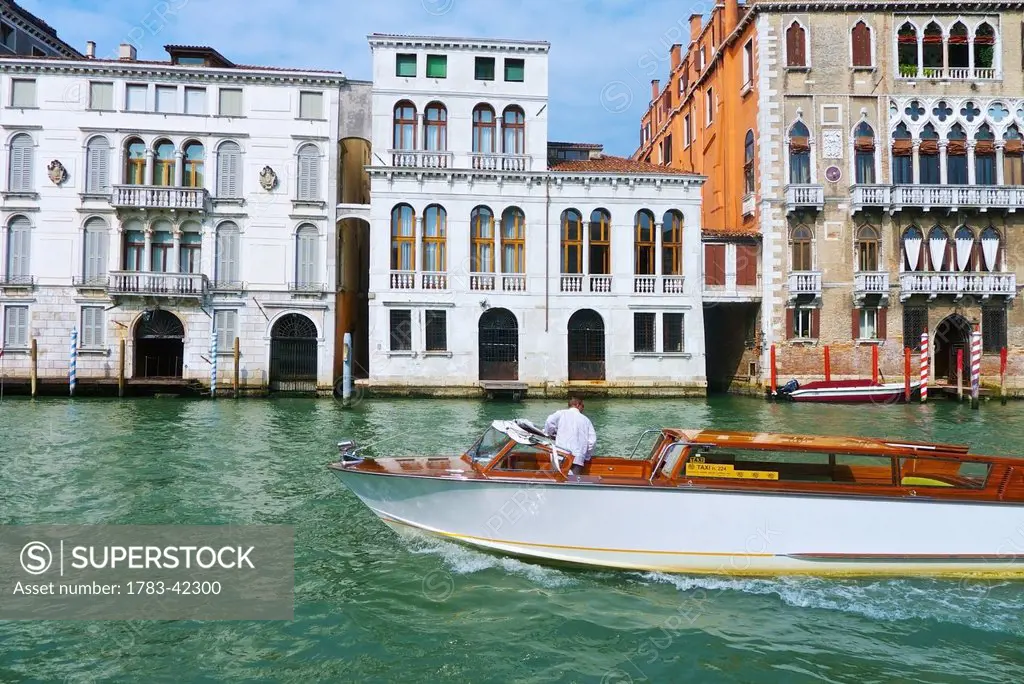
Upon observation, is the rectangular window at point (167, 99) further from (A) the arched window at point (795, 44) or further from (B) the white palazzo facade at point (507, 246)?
(A) the arched window at point (795, 44)

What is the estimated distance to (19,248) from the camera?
84.2 ft

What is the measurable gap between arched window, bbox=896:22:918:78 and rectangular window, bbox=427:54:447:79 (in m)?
17.0

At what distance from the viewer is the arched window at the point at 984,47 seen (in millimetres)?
26984

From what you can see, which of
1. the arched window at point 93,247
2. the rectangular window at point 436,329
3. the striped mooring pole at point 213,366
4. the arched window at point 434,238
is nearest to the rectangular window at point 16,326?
the arched window at point 93,247

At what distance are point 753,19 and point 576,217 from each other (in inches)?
402

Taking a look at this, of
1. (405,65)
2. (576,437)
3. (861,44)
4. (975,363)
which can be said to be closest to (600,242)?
(405,65)

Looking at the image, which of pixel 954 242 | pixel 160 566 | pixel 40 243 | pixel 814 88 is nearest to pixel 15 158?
pixel 40 243

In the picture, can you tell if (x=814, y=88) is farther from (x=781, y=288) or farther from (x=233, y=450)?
(x=233, y=450)

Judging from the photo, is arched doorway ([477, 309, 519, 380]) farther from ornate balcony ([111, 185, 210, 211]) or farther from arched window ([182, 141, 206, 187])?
arched window ([182, 141, 206, 187])

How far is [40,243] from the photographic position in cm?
2564

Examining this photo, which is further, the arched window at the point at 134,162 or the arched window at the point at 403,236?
the arched window at the point at 403,236

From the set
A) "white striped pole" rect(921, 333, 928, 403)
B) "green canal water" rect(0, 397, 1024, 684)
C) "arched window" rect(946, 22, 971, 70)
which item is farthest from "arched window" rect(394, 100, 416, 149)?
"arched window" rect(946, 22, 971, 70)

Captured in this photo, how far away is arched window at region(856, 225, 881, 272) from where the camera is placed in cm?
2678

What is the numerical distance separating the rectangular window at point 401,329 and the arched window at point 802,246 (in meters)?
14.5
